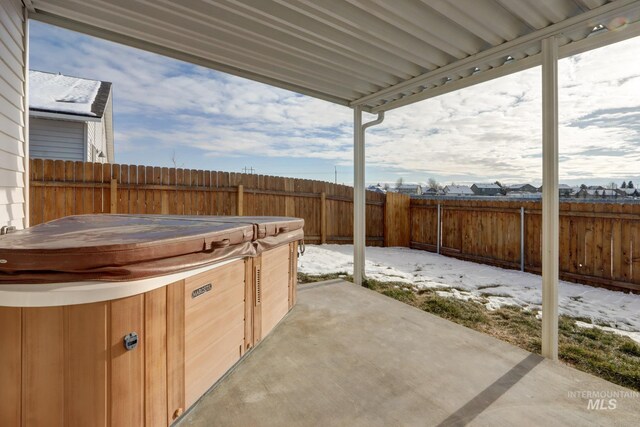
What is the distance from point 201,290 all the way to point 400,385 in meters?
1.46

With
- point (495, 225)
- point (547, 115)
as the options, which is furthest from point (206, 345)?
point (495, 225)

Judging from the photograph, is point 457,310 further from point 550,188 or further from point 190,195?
point 190,195

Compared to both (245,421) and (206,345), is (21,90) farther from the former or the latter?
(245,421)

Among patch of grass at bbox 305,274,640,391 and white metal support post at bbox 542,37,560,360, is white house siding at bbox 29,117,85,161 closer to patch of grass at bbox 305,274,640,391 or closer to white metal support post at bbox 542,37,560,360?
patch of grass at bbox 305,274,640,391

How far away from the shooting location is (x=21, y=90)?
2574mm

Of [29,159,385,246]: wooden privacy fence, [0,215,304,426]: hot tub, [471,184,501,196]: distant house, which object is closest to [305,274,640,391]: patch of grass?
[0,215,304,426]: hot tub

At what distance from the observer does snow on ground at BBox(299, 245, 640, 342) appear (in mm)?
3703

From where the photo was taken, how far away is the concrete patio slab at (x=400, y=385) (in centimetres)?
171

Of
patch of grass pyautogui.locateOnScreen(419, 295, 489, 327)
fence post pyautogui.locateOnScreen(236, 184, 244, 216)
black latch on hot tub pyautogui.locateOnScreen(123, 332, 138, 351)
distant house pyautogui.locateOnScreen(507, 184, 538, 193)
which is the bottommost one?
patch of grass pyautogui.locateOnScreen(419, 295, 489, 327)

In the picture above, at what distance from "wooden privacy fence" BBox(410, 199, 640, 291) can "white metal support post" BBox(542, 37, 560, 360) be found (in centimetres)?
328

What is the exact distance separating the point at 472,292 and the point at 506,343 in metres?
1.94

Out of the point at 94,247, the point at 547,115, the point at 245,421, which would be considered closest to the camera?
the point at 94,247

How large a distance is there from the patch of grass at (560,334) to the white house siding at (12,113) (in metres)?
4.11

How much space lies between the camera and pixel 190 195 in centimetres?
620
